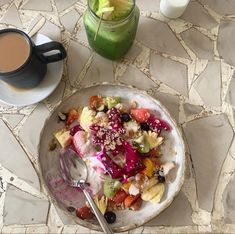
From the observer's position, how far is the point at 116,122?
83 cm

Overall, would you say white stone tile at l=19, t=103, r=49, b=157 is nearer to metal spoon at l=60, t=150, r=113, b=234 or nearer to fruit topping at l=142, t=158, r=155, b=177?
metal spoon at l=60, t=150, r=113, b=234

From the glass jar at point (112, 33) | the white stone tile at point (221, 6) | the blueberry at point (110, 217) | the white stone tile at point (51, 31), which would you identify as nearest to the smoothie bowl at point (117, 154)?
the blueberry at point (110, 217)

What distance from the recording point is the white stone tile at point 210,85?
94 centimetres

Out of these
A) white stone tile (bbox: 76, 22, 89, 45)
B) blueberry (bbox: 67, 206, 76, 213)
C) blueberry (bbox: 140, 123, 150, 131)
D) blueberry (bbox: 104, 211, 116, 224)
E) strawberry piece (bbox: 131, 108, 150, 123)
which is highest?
white stone tile (bbox: 76, 22, 89, 45)

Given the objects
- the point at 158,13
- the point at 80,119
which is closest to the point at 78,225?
the point at 80,119

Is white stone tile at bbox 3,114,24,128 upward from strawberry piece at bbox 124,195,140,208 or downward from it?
upward

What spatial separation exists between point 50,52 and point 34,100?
0.40 ft

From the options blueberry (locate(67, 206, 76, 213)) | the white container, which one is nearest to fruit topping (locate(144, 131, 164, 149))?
blueberry (locate(67, 206, 76, 213))

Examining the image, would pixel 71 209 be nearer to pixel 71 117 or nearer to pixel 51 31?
pixel 71 117

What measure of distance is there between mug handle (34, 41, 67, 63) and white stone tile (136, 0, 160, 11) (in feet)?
0.91

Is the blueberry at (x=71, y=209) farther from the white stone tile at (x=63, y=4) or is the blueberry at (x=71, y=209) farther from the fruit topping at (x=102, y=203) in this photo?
the white stone tile at (x=63, y=4)

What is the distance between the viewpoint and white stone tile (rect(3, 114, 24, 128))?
2.98 ft

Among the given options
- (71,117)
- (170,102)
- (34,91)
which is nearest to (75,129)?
(71,117)

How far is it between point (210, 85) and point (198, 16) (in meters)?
0.20
